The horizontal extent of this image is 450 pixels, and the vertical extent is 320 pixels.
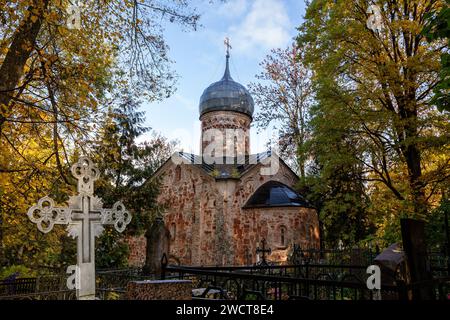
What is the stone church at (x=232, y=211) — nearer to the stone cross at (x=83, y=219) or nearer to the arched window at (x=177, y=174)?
the arched window at (x=177, y=174)

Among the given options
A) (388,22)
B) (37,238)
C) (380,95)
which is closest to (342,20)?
(388,22)

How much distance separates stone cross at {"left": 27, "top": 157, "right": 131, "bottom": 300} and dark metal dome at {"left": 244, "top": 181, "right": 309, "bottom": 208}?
12703mm

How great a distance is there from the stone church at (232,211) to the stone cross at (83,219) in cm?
1007

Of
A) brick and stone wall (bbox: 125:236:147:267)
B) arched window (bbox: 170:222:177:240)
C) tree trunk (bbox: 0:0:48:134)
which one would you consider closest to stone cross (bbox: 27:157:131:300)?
tree trunk (bbox: 0:0:48:134)

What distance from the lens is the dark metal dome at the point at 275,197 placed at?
58.1ft

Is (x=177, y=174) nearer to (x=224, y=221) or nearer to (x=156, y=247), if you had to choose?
(x=224, y=221)

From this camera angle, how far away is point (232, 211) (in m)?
18.2

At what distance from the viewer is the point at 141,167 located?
15.6 meters

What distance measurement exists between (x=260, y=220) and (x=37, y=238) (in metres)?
9.85

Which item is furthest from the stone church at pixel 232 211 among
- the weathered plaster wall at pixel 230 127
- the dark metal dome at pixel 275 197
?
the weathered plaster wall at pixel 230 127

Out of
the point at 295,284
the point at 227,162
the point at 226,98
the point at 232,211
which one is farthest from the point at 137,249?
the point at 295,284

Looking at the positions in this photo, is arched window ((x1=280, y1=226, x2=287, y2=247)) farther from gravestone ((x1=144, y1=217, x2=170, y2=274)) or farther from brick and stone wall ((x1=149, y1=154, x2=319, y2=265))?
gravestone ((x1=144, y1=217, x2=170, y2=274))
